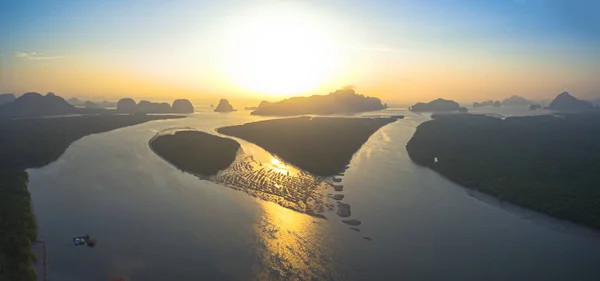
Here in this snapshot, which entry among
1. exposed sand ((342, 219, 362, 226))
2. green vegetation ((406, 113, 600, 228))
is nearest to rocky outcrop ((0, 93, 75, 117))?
green vegetation ((406, 113, 600, 228))

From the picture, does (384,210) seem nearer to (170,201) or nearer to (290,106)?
(170,201)

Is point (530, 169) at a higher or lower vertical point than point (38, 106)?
higher

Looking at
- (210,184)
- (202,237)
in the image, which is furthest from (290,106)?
(202,237)

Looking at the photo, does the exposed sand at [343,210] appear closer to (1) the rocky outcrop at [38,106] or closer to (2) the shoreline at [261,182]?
(2) the shoreline at [261,182]

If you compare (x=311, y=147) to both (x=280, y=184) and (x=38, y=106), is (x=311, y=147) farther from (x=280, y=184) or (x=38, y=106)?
(x=38, y=106)

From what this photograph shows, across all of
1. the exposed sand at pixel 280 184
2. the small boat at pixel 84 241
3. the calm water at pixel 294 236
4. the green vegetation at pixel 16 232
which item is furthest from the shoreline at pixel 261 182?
the green vegetation at pixel 16 232

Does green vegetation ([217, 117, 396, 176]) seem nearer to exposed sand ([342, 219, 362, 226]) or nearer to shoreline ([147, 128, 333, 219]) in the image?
shoreline ([147, 128, 333, 219])

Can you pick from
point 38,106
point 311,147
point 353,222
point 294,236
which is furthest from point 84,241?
point 38,106
